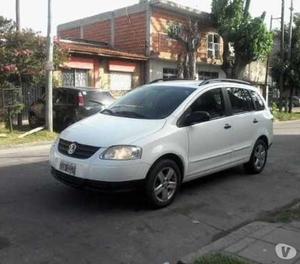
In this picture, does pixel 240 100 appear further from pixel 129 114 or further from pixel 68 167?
pixel 68 167

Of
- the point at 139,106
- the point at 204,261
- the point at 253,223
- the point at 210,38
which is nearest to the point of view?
the point at 204,261

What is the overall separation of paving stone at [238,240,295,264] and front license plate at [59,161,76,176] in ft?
7.82

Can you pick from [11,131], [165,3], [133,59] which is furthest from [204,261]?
[165,3]

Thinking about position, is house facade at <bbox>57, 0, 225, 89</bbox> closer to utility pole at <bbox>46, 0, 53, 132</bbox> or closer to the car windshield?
utility pole at <bbox>46, 0, 53, 132</bbox>

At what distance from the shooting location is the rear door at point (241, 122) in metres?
7.89

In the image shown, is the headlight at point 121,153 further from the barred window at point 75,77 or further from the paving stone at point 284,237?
the barred window at point 75,77

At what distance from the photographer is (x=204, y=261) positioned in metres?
4.35

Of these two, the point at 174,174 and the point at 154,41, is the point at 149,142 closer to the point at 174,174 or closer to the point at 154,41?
the point at 174,174

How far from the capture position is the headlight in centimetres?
591

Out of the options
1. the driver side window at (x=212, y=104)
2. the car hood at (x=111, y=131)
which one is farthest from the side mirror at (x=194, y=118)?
the car hood at (x=111, y=131)

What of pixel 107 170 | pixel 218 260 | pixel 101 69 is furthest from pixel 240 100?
pixel 101 69

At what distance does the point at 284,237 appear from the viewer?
5152mm

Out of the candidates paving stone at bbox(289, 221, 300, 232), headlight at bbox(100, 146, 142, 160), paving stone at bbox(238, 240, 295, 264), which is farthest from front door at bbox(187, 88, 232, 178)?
paving stone at bbox(238, 240, 295, 264)

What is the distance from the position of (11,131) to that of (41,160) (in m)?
5.67
